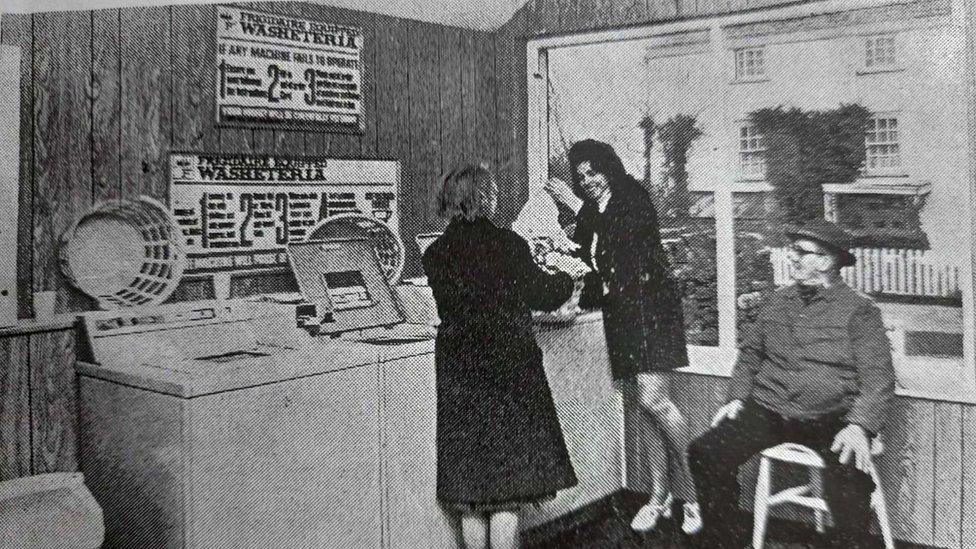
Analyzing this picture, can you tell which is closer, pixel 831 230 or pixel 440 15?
pixel 831 230

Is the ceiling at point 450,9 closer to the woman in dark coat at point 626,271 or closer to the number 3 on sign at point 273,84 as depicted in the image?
the number 3 on sign at point 273,84

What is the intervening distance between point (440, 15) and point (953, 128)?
2.69ft

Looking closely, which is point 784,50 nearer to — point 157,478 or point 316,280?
point 316,280

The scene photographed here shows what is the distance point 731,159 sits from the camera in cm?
126

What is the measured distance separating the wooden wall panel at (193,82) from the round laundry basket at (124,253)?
12 cm

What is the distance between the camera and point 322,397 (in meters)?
1.25

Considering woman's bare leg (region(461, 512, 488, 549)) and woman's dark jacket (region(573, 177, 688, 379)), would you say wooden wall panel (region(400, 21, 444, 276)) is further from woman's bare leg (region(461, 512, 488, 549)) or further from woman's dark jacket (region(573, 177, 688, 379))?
woman's bare leg (region(461, 512, 488, 549))

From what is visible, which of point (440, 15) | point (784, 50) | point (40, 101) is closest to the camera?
point (40, 101)

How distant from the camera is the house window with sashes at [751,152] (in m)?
1.25

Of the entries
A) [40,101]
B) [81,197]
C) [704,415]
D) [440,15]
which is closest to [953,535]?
[704,415]

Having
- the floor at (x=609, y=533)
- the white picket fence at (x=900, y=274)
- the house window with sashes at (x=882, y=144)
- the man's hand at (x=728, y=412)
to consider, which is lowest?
the floor at (x=609, y=533)

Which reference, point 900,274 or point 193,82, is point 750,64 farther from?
point 193,82

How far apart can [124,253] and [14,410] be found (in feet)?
0.93

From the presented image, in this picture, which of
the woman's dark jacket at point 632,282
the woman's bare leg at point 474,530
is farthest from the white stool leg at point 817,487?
the woman's bare leg at point 474,530
